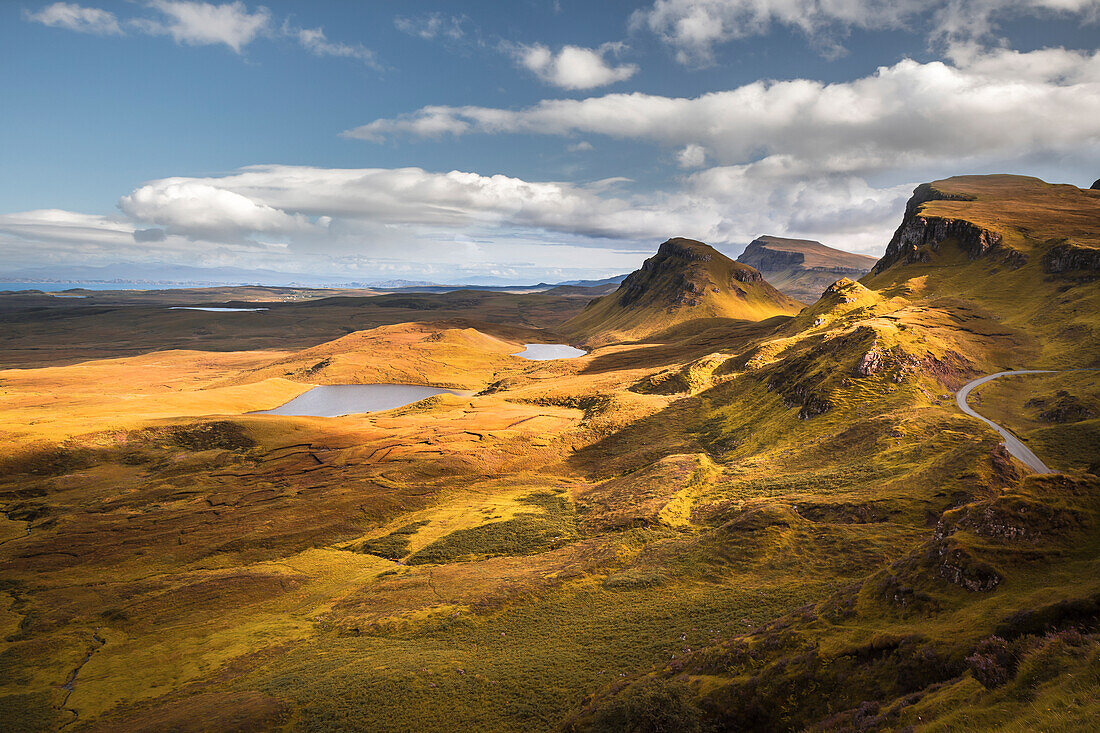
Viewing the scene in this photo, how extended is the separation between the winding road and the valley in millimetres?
1272

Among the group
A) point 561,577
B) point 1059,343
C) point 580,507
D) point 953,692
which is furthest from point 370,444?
point 1059,343

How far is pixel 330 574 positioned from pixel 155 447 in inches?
3189

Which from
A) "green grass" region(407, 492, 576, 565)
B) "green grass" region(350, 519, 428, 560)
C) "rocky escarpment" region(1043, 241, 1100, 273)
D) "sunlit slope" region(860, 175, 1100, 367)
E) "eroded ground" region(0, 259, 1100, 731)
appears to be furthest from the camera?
"rocky escarpment" region(1043, 241, 1100, 273)

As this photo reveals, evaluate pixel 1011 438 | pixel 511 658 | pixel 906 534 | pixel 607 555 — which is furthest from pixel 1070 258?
pixel 511 658

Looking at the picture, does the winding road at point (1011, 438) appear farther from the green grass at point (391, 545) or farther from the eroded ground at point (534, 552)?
the green grass at point (391, 545)

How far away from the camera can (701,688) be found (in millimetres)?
32375

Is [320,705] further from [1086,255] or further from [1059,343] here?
[1086,255]

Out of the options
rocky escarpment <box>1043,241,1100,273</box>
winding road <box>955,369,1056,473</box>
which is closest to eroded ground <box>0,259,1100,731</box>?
winding road <box>955,369,1056,473</box>

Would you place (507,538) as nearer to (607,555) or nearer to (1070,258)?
(607,555)

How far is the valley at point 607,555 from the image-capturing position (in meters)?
30.5

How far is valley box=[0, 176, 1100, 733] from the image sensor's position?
100 feet

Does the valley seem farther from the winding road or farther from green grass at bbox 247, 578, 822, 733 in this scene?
the winding road

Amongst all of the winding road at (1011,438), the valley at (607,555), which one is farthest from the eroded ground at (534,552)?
the winding road at (1011,438)

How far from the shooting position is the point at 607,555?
2532 inches
